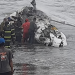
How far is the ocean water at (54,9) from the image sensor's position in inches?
1266

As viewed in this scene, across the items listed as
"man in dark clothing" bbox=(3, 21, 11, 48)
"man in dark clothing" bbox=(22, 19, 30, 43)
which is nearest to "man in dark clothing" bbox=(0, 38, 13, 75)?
"man in dark clothing" bbox=(3, 21, 11, 48)

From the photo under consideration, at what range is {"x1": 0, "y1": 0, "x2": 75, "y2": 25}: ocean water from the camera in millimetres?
32156

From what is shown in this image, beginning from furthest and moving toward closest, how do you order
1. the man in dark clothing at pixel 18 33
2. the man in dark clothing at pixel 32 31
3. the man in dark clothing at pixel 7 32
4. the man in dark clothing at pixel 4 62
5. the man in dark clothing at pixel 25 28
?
the man in dark clothing at pixel 18 33 < the man in dark clothing at pixel 25 28 < the man in dark clothing at pixel 32 31 < the man in dark clothing at pixel 7 32 < the man in dark clothing at pixel 4 62

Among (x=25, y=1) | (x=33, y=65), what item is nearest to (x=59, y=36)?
(x=33, y=65)

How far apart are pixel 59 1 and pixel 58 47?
30236 millimetres

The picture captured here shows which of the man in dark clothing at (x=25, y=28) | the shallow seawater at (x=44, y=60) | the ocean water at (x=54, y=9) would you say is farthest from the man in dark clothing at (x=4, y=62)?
the ocean water at (x=54, y=9)

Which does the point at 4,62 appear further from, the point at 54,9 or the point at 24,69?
the point at 54,9

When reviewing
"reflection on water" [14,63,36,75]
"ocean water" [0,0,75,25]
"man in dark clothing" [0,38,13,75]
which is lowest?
"reflection on water" [14,63,36,75]

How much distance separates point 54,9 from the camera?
38281mm

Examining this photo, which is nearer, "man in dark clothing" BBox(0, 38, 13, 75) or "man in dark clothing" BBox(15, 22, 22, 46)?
"man in dark clothing" BBox(0, 38, 13, 75)

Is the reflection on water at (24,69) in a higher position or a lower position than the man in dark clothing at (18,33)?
lower

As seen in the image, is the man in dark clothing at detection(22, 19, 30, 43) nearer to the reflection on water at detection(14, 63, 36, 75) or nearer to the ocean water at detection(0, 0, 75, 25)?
the reflection on water at detection(14, 63, 36, 75)

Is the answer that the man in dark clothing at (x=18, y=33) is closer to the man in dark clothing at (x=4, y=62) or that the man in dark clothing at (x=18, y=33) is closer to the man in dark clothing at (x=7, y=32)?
the man in dark clothing at (x=7, y=32)

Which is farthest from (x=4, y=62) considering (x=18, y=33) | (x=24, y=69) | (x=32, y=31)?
(x=18, y=33)
